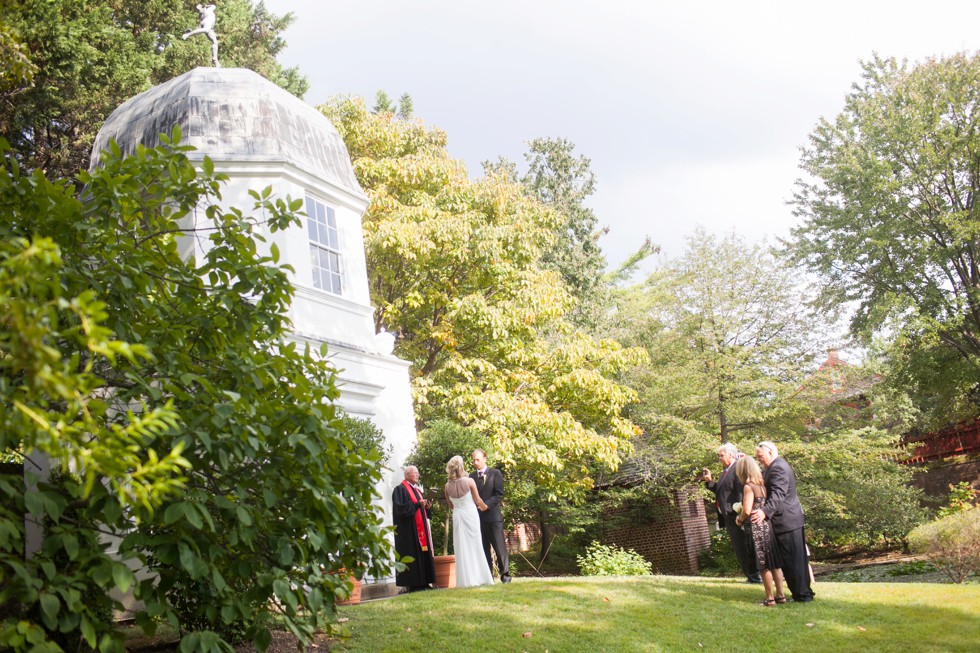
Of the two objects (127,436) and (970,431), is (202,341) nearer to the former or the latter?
(127,436)

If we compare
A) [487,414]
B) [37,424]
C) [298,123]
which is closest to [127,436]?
[37,424]

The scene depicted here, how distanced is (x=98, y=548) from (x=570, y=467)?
18257 millimetres

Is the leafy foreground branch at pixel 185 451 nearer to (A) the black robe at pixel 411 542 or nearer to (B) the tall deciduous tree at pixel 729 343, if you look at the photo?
(A) the black robe at pixel 411 542

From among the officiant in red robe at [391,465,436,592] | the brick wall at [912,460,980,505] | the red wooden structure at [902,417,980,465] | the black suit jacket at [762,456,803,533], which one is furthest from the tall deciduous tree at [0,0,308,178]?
the red wooden structure at [902,417,980,465]

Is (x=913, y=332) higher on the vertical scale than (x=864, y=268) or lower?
lower

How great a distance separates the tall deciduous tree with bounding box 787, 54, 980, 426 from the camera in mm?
24062

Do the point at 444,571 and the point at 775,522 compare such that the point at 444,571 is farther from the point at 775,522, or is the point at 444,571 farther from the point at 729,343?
the point at 729,343

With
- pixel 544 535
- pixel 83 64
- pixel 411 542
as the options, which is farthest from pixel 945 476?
pixel 83 64

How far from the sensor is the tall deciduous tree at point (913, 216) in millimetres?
24062

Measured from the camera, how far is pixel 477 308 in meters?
18.6

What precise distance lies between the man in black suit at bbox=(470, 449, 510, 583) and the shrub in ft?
22.4

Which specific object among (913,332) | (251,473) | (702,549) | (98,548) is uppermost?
(913,332)

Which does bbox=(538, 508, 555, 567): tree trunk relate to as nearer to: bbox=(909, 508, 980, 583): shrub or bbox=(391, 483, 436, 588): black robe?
bbox=(909, 508, 980, 583): shrub

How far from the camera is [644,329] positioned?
86.7 ft
